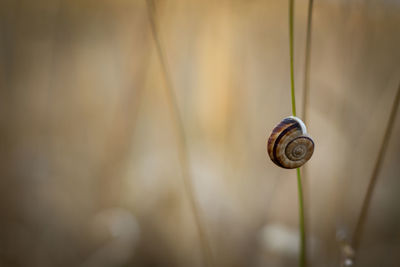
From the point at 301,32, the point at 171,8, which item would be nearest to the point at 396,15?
the point at 301,32

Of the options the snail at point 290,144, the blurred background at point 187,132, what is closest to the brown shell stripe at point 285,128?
the snail at point 290,144

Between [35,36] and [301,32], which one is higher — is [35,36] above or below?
above

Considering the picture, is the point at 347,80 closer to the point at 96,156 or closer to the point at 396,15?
the point at 396,15

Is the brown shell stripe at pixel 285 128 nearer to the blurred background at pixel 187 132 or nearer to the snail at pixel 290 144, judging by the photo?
the snail at pixel 290 144

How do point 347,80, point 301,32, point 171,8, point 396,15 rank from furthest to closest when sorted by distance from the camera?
1. point 301,32
2. point 171,8
3. point 347,80
4. point 396,15

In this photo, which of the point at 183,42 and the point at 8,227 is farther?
the point at 183,42

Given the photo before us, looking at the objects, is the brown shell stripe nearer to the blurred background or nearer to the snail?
the snail

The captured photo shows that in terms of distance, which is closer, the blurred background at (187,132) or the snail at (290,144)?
the snail at (290,144)
